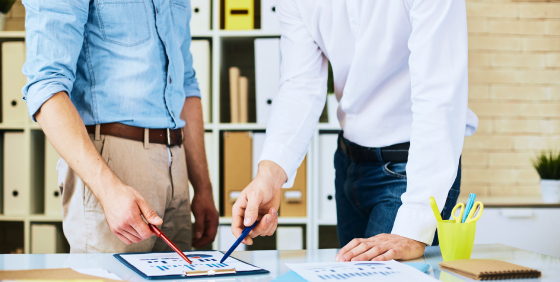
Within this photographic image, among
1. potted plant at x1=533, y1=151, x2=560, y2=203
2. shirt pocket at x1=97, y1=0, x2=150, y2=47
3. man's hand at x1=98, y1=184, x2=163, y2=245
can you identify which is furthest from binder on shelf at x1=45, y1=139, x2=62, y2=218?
potted plant at x1=533, y1=151, x2=560, y2=203

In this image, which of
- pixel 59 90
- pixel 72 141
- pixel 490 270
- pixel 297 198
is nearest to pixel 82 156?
pixel 72 141

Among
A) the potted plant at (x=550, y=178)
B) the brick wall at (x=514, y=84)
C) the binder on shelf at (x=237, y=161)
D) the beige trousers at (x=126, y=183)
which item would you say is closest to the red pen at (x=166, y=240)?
the beige trousers at (x=126, y=183)

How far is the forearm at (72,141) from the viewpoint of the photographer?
89 cm

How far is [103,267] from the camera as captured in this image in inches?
27.4

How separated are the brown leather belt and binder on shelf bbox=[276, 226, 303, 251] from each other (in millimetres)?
944

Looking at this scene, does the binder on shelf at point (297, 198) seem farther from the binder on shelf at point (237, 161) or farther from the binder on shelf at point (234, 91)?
the binder on shelf at point (234, 91)

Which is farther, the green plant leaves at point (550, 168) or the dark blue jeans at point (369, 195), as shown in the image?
the green plant leaves at point (550, 168)

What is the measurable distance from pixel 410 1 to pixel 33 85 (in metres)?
0.83

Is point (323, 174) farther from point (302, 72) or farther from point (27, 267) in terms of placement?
point (27, 267)

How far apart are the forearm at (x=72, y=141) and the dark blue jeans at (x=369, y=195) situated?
58 cm

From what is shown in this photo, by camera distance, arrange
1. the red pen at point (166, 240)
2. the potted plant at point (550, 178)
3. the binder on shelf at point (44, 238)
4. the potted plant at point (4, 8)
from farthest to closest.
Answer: the potted plant at point (4, 8) < the binder on shelf at point (44, 238) < the potted plant at point (550, 178) < the red pen at point (166, 240)

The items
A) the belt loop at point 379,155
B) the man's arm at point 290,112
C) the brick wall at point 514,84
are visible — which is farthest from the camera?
the brick wall at point 514,84

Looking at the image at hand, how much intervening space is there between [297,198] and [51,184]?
1.14 meters

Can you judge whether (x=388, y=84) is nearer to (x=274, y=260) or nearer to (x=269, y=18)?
(x=274, y=260)
